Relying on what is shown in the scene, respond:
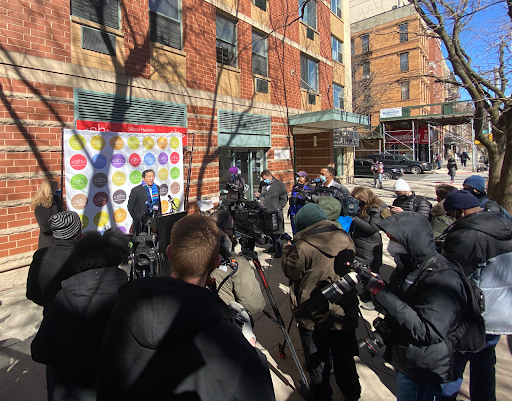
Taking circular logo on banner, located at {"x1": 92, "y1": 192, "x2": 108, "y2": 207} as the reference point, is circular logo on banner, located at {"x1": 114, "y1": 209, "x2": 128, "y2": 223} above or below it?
below

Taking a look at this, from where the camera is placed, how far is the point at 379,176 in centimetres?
1791

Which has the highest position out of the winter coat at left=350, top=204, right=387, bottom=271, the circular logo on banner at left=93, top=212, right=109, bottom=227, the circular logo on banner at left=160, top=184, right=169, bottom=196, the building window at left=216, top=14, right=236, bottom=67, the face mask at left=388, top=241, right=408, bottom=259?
the building window at left=216, top=14, right=236, bottom=67

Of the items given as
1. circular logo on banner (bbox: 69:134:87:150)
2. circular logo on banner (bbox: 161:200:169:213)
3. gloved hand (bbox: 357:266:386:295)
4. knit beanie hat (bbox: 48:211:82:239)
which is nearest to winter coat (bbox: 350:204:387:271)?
gloved hand (bbox: 357:266:386:295)

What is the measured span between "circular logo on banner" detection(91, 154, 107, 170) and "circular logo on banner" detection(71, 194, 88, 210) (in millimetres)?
564

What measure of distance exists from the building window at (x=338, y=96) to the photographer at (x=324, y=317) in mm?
14856

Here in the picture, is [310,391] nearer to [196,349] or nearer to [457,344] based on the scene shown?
[457,344]

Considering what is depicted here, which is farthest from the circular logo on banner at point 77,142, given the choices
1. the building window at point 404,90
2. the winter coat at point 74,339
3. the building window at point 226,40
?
the building window at point 404,90

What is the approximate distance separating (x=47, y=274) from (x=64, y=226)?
394mm

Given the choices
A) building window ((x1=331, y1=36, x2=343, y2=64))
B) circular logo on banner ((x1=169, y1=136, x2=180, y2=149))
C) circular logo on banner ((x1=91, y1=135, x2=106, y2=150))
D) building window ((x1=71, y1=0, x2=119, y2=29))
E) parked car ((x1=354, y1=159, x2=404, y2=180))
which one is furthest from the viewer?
parked car ((x1=354, y1=159, x2=404, y2=180))

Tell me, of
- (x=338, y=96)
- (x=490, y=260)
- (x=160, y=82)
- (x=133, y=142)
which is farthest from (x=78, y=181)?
(x=338, y=96)

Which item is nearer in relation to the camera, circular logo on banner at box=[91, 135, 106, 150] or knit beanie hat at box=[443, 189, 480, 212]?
knit beanie hat at box=[443, 189, 480, 212]

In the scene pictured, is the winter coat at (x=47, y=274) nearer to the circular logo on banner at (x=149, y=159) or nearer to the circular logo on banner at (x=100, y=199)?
the circular logo on banner at (x=100, y=199)

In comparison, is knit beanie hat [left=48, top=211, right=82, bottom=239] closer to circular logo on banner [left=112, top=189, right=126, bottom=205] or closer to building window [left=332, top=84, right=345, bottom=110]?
circular logo on banner [left=112, top=189, right=126, bottom=205]

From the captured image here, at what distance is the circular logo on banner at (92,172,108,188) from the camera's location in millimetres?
5452
